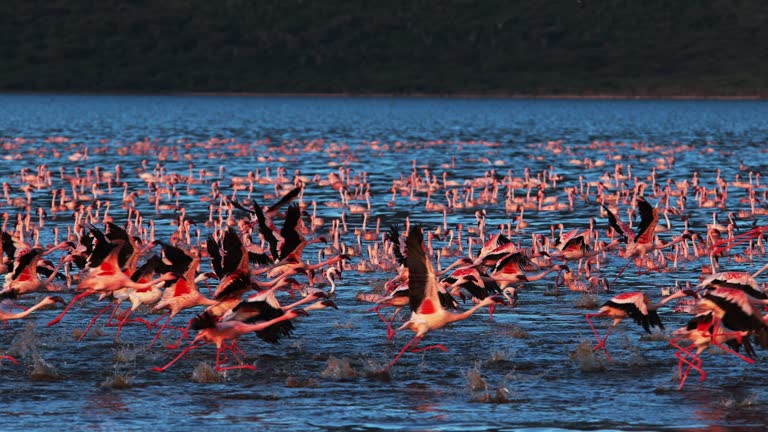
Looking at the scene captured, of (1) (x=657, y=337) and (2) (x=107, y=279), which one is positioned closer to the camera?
(2) (x=107, y=279)

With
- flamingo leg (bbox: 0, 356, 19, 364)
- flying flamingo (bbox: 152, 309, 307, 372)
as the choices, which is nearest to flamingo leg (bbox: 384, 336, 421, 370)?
flying flamingo (bbox: 152, 309, 307, 372)

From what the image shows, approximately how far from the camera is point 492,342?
2030 centimetres

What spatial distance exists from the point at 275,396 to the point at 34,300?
28.1ft

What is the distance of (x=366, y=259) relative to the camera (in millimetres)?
29172

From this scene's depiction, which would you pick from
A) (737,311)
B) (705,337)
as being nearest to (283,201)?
(705,337)

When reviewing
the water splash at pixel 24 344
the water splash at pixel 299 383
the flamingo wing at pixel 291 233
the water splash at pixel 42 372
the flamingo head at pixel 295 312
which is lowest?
the water splash at pixel 24 344

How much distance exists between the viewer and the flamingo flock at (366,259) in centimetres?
1842

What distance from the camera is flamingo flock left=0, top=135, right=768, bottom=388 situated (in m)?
18.4

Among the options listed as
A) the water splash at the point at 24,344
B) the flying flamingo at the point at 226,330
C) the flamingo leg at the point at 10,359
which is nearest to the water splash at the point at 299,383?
the flying flamingo at the point at 226,330

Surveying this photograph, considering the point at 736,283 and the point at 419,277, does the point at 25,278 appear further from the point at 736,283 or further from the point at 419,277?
the point at 736,283

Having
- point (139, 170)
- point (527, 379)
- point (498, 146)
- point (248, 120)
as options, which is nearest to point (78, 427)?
point (527, 379)

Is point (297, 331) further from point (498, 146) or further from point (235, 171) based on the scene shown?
point (498, 146)

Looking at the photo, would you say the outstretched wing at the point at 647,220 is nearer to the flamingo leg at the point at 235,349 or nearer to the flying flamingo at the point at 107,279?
the flamingo leg at the point at 235,349

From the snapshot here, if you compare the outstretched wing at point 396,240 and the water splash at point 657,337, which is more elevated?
the outstretched wing at point 396,240
